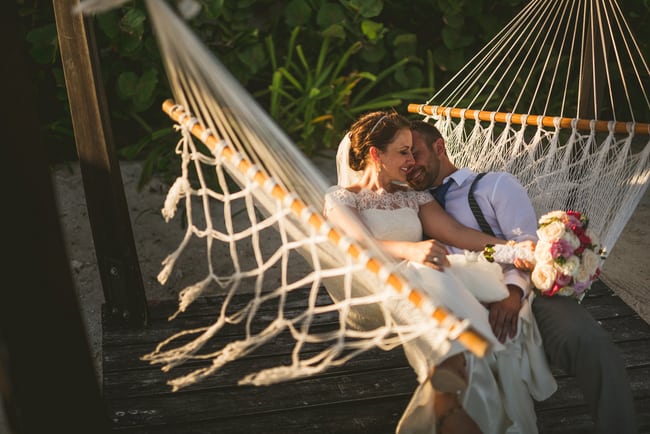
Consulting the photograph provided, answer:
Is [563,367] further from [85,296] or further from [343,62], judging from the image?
[343,62]

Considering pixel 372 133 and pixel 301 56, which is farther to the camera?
pixel 301 56

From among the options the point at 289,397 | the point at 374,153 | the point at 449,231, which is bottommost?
the point at 289,397

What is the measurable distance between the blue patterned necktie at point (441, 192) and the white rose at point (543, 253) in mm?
453

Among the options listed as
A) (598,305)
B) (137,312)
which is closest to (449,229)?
(598,305)

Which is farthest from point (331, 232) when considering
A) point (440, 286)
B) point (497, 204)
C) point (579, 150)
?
point (579, 150)

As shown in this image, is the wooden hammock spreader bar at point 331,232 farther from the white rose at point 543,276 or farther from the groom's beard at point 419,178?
the groom's beard at point 419,178

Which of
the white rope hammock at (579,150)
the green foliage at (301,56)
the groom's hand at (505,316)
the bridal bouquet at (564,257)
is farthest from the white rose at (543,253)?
the green foliage at (301,56)

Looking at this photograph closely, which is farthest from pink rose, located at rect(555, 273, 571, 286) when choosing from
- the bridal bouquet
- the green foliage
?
the green foliage

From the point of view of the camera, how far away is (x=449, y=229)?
207cm

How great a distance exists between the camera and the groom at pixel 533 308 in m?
1.60

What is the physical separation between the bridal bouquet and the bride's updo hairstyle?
0.51 metres

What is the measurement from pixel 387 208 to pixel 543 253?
516 millimetres

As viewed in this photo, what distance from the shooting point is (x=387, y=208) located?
2.09m

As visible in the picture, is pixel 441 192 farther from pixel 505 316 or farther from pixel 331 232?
pixel 331 232
